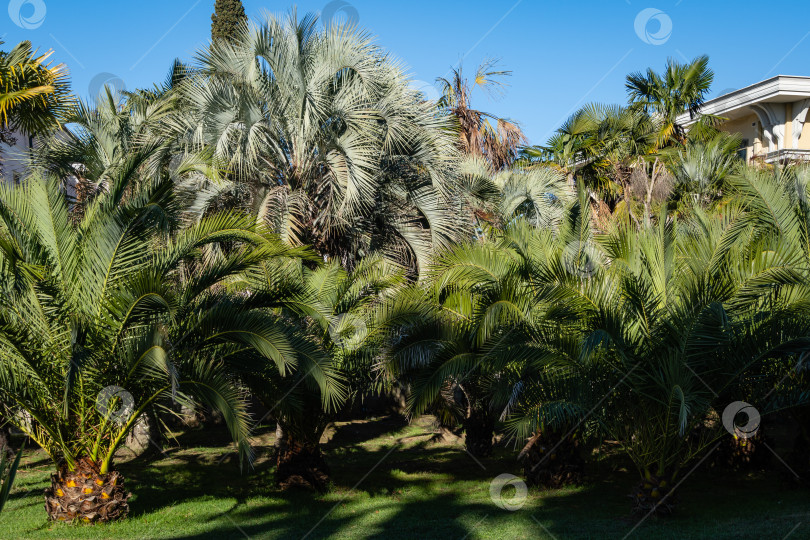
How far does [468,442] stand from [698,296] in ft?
21.8

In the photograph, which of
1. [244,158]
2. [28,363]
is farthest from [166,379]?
[244,158]

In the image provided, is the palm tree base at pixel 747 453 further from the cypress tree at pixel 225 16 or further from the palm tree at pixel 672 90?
the cypress tree at pixel 225 16

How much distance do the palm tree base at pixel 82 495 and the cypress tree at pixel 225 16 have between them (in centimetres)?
1671

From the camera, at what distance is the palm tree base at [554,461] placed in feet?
33.8

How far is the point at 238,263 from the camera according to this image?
7965 millimetres

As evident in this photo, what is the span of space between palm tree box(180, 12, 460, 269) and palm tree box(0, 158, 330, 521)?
362cm

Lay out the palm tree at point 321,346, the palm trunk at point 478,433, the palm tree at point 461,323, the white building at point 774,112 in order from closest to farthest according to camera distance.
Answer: the palm tree at point 461,323
the palm tree at point 321,346
the palm trunk at point 478,433
the white building at point 774,112

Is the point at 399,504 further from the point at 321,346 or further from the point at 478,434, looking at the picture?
the point at 478,434

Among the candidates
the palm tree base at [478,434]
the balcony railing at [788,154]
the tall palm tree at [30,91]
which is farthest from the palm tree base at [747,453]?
the balcony railing at [788,154]

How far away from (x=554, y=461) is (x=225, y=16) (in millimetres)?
17582

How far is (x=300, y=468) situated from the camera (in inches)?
411

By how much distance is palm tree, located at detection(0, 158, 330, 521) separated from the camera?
24.8 feet

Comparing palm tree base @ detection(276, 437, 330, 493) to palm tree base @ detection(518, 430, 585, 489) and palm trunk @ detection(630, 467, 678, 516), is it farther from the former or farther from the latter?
palm trunk @ detection(630, 467, 678, 516)

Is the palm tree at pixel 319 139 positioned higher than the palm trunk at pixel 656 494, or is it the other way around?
the palm tree at pixel 319 139
